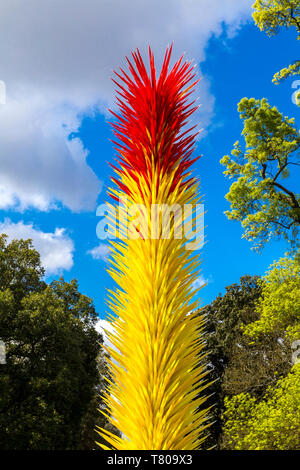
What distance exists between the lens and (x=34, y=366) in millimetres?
19844

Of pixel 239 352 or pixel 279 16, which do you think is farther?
pixel 239 352

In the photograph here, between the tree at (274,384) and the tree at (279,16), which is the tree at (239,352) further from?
the tree at (279,16)

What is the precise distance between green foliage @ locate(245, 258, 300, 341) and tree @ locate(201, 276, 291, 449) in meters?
1.30

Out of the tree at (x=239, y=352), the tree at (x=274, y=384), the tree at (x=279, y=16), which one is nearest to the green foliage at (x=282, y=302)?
the tree at (x=274, y=384)

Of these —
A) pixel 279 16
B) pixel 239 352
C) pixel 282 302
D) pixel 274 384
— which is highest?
pixel 279 16

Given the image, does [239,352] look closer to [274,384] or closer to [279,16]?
[274,384]

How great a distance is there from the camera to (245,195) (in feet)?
52.9

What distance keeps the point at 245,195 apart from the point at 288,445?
352 inches

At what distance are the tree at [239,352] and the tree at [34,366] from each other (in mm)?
7074

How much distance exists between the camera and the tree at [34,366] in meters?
17.9

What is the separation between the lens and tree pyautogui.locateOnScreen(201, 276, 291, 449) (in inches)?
765

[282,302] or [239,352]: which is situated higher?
[282,302]

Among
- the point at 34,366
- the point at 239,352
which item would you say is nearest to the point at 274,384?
the point at 239,352

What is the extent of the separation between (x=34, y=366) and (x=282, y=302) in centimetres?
Result: 1211
